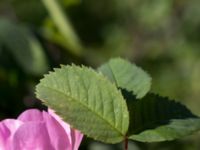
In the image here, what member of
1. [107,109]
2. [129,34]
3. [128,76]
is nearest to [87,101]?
[107,109]

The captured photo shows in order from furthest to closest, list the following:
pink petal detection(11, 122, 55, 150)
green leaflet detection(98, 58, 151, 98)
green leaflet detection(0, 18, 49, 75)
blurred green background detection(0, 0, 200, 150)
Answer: blurred green background detection(0, 0, 200, 150)
green leaflet detection(0, 18, 49, 75)
green leaflet detection(98, 58, 151, 98)
pink petal detection(11, 122, 55, 150)

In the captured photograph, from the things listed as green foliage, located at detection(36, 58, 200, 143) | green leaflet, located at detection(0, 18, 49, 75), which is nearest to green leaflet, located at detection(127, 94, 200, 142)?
green foliage, located at detection(36, 58, 200, 143)

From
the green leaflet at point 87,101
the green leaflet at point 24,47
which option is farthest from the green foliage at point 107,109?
the green leaflet at point 24,47

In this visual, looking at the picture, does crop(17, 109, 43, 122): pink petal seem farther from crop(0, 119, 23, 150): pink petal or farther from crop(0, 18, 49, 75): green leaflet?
crop(0, 18, 49, 75): green leaflet

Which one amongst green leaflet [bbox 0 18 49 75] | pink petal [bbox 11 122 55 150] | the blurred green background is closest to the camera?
pink petal [bbox 11 122 55 150]

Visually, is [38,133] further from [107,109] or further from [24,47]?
[24,47]

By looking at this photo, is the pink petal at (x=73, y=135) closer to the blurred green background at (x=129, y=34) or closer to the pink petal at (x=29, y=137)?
the pink petal at (x=29, y=137)
